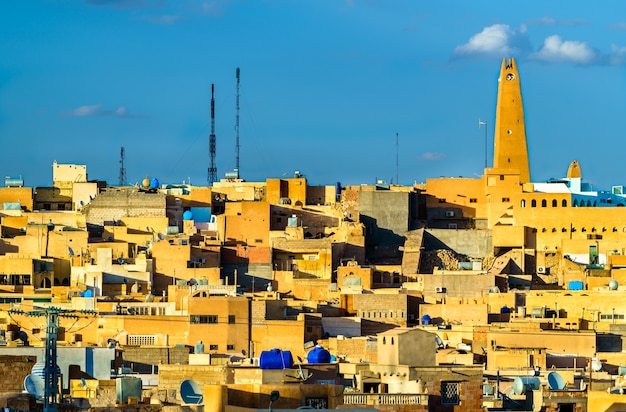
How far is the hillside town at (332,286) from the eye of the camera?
39.0 meters

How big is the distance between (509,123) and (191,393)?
4927cm

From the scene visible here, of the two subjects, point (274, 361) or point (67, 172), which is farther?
point (67, 172)

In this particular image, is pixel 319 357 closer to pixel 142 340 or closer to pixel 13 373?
pixel 13 373

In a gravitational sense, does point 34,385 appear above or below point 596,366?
below

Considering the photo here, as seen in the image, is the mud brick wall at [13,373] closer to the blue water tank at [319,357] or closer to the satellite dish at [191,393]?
the satellite dish at [191,393]

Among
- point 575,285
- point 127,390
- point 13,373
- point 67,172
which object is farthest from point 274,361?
point 67,172

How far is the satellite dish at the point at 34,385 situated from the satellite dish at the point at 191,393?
242 cm

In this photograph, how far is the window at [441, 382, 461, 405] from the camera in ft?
115

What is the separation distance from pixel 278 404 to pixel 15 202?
56.1 meters

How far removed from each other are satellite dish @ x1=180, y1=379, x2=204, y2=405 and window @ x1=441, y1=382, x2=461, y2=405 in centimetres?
356

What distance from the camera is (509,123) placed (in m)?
84.2

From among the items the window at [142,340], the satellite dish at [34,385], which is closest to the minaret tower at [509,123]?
the window at [142,340]

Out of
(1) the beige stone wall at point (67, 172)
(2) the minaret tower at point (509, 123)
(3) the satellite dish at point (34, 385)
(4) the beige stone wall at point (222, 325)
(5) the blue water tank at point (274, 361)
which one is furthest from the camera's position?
(1) the beige stone wall at point (67, 172)

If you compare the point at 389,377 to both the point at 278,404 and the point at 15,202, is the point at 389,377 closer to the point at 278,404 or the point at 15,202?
the point at 278,404
